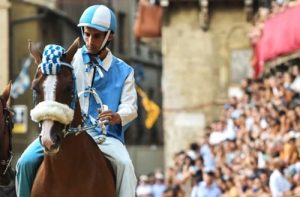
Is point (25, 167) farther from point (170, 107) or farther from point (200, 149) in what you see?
point (170, 107)

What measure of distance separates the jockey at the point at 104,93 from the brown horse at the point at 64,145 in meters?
0.12

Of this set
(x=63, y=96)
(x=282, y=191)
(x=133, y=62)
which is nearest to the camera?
(x=63, y=96)

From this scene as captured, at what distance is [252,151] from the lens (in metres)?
19.8

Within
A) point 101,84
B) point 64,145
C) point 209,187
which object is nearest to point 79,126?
point 64,145

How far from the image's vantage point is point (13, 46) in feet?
129

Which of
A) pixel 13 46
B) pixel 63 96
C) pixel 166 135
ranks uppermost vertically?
pixel 63 96

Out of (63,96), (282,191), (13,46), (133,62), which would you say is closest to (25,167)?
(63,96)

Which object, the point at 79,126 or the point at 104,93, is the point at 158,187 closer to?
the point at 104,93

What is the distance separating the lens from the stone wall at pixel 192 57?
3619 cm

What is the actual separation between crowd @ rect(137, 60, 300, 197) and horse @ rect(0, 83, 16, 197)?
6218 mm

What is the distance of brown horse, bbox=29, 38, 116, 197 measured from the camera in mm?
7734

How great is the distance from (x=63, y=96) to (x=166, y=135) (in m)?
28.4

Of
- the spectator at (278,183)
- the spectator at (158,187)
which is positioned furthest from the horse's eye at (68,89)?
the spectator at (158,187)

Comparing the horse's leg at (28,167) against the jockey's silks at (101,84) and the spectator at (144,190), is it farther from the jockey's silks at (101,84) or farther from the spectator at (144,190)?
the spectator at (144,190)
